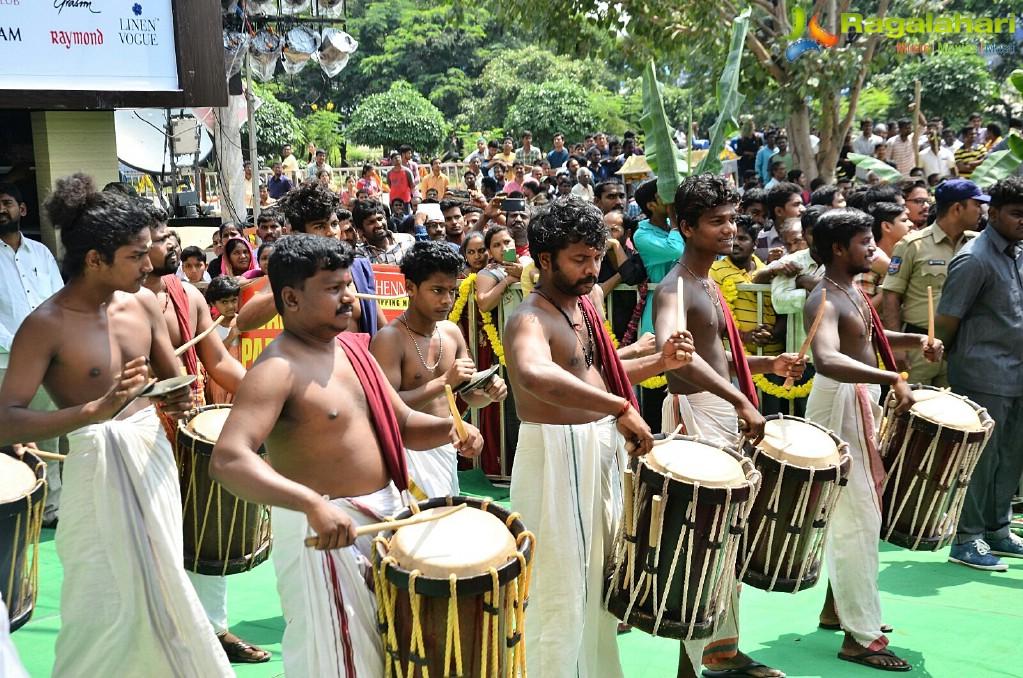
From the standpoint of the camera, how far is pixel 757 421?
4.81 m

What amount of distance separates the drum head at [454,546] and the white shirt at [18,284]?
15.3ft

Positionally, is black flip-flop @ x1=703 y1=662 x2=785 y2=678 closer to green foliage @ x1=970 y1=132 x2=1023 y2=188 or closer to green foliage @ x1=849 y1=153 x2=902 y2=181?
green foliage @ x1=970 y1=132 x2=1023 y2=188

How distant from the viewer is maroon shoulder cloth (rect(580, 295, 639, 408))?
15.2 ft

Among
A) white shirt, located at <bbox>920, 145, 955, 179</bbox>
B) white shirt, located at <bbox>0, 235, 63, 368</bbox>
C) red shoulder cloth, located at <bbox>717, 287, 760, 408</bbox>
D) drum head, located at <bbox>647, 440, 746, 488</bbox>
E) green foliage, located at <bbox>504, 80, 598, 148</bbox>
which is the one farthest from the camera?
green foliage, located at <bbox>504, 80, 598, 148</bbox>

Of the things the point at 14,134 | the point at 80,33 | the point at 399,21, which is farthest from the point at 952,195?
the point at 399,21

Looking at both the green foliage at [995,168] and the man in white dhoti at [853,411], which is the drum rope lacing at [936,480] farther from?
the green foliage at [995,168]

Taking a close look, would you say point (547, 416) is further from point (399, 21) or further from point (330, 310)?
point (399, 21)

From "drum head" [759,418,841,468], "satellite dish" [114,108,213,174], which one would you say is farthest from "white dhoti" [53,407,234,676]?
"satellite dish" [114,108,213,174]

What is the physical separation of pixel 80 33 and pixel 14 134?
1346mm

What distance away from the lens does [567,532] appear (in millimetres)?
4441

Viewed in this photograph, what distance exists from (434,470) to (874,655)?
2286 millimetres

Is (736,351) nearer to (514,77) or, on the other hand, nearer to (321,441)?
(321,441)

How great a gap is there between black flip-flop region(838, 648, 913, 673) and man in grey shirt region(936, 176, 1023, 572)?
1784 millimetres

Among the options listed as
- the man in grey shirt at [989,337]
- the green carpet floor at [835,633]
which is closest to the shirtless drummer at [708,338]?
the green carpet floor at [835,633]
